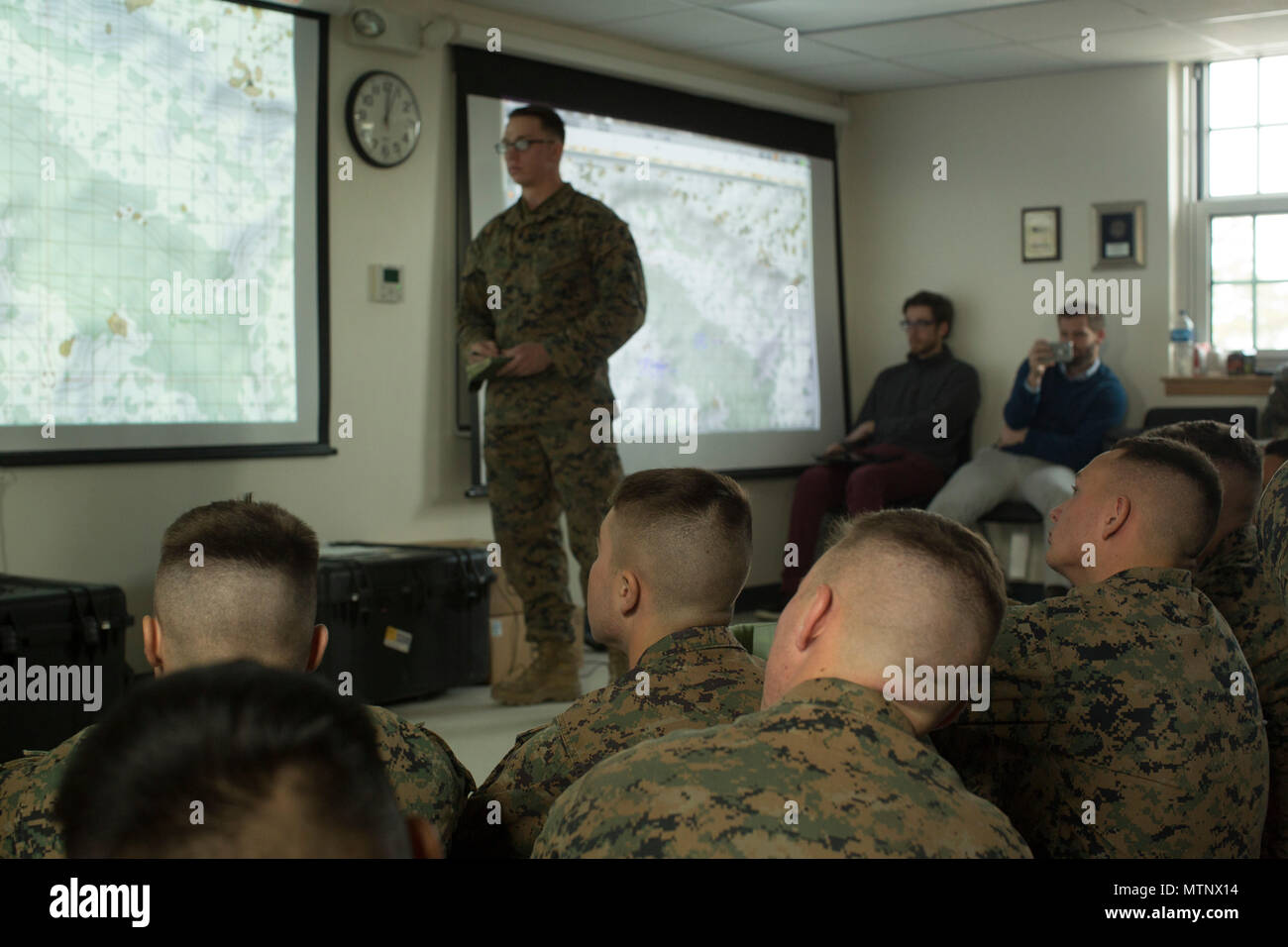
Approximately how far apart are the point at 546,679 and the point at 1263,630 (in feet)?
8.33

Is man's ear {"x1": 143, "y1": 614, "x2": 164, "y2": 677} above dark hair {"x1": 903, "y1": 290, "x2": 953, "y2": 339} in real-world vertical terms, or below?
below

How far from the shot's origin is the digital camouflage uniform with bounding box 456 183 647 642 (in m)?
3.98

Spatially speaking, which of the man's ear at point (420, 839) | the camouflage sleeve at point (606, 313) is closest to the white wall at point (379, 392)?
the camouflage sleeve at point (606, 313)

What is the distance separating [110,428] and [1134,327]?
15.0ft

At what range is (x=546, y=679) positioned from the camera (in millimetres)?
4141

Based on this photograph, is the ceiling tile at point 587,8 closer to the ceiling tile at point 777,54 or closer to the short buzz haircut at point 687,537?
the ceiling tile at point 777,54

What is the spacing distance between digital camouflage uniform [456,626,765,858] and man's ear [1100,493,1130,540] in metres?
0.57

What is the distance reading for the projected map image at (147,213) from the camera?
12.1ft

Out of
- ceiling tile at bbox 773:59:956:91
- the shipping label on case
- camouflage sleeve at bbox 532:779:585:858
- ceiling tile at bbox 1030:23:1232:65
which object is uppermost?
ceiling tile at bbox 773:59:956:91

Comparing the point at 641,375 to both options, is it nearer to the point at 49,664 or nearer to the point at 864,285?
the point at 864,285

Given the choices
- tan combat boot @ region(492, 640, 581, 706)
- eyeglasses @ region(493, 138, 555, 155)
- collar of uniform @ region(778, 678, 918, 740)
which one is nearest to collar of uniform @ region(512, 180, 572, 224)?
eyeglasses @ region(493, 138, 555, 155)

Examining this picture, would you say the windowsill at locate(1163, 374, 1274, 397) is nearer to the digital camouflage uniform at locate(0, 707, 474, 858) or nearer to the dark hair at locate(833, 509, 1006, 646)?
the dark hair at locate(833, 509, 1006, 646)

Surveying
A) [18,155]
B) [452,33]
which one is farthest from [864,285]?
[18,155]

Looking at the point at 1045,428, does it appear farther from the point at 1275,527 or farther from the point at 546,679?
the point at 1275,527
